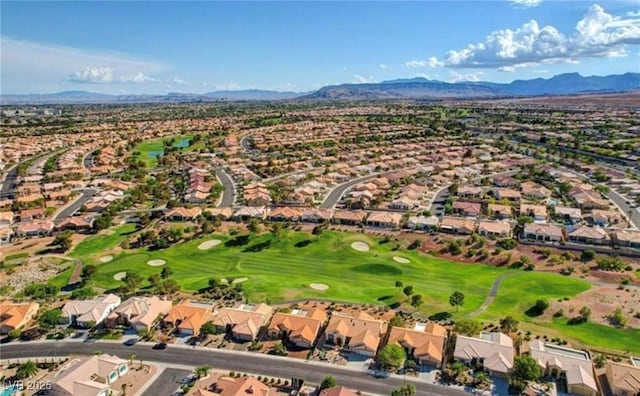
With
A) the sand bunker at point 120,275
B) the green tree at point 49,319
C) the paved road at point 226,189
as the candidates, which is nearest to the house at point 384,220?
the paved road at point 226,189

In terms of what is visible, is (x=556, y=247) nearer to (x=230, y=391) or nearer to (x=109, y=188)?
(x=230, y=391)

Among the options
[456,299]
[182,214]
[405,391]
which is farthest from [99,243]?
[405,391]

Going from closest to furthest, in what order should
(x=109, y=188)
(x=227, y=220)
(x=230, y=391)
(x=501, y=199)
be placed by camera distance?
1. (x=230, y=391)
2. (x=227, y=220)
3. (x=501, y=199)
4. (x=109, y=188)

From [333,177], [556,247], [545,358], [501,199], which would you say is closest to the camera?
[545,358]

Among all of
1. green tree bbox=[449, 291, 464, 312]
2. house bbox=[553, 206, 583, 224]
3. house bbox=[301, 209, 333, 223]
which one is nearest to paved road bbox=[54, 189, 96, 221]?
house bbox=[301, 209, 333, 223]

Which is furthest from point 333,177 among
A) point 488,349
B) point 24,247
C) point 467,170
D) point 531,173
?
point 488,349

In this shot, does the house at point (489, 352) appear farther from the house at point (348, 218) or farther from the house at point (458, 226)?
the house at point (348, 218)

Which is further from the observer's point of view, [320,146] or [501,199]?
[320,146]

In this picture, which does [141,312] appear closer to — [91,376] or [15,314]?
[91,376]
